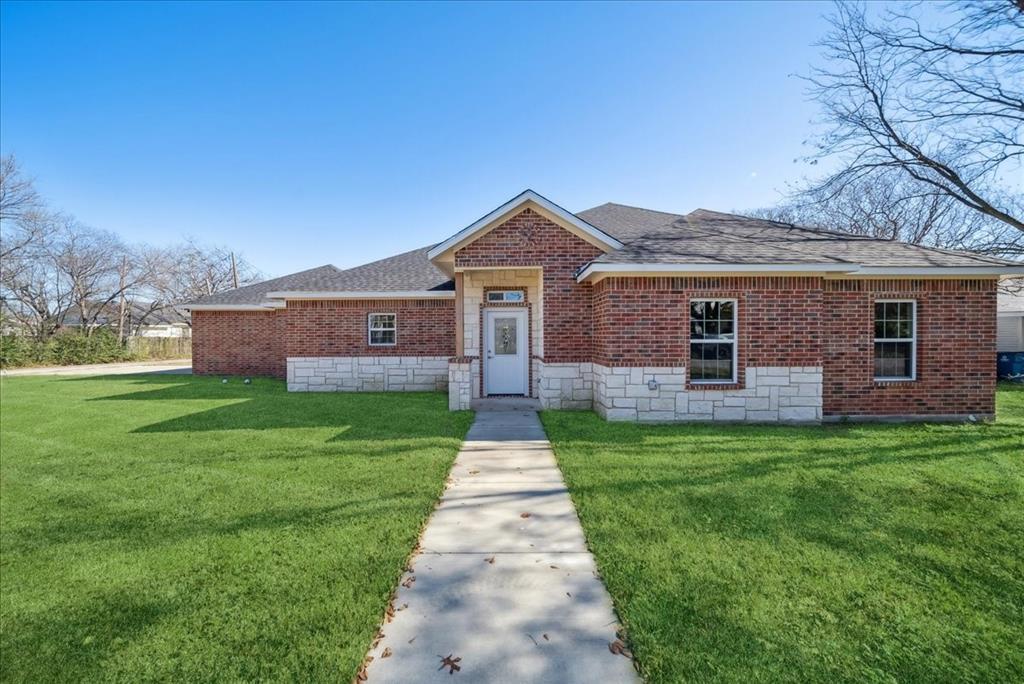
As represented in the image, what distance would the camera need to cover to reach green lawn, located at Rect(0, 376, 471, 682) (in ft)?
9.04

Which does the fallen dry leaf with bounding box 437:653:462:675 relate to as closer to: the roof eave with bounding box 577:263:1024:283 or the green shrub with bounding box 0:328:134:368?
the roof eave with bounding box 577:263:1024:283

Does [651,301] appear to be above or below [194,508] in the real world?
above

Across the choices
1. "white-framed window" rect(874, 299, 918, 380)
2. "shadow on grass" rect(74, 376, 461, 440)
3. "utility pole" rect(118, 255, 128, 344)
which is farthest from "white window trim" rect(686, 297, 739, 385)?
"utility pole" rect(118, 255, 128, 344)

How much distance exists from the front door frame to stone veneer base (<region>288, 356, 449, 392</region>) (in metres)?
2.32

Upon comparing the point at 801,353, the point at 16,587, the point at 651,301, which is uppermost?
the point at 651,301

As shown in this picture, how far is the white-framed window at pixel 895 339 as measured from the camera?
9375mm

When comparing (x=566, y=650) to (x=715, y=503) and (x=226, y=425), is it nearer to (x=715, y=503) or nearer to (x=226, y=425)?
(x=715, y=503)

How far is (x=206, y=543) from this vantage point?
4102 millimetres

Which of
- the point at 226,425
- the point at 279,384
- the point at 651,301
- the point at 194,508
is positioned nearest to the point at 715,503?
the point at 651,301

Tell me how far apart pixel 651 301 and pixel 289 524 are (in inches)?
273

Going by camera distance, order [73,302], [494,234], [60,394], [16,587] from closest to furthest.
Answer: [16,587] → [494,234] → [60,394] → [73,302]

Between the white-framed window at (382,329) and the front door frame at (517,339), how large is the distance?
3478 millimetres

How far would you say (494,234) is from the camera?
1071 centimetres

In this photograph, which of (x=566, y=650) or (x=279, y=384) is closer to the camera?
(x=566, y=650)
